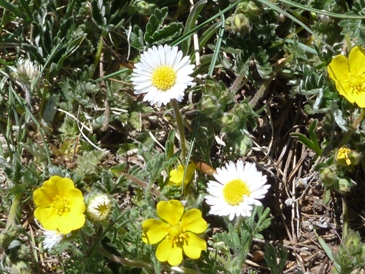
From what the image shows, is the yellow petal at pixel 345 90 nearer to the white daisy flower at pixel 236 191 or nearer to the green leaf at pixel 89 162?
the white daisy flower at pixel 236 191

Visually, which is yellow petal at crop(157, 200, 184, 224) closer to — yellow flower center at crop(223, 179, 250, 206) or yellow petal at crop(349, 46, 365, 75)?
yellow flower center at crop(223, 179, 250, 206)

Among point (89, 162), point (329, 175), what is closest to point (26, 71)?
point (89, 162)

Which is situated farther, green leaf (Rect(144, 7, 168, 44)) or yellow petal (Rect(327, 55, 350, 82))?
green leaf (Rect(144, 7, 168, 44))

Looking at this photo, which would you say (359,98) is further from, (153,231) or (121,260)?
(121,260)

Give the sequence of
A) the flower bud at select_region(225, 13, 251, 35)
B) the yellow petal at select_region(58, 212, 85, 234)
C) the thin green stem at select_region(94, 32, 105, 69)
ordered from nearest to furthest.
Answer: the yellow petal at select_region(58, 212, 85, 234) < the flower bud at select_region(225, 13, 251, 35) < the thin green stem at select_region(94, 32, 105, 69)

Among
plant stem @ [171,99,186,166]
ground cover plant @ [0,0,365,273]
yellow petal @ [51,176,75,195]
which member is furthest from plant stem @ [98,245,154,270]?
plant stem @ [171,99,186,166]

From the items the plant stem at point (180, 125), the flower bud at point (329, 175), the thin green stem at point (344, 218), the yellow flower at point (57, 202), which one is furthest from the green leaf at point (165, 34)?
the thin green stem at point (344, 218)

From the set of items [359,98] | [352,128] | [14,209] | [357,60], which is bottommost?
[14,209]
